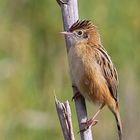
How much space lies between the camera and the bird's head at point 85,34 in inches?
192

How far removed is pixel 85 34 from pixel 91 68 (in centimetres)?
28

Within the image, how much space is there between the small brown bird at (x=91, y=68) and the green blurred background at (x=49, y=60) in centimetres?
87

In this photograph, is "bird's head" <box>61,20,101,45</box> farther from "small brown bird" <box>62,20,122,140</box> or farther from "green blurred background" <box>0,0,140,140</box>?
"green blurred background" <box>0,0,140,140</box>

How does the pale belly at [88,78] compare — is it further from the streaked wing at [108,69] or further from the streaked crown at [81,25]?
the streaked crown at [81,25]

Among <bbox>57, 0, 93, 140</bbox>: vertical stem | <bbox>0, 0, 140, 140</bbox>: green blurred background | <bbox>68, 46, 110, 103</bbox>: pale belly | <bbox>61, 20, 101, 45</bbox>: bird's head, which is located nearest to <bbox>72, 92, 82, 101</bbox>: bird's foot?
<bbox>68, 46, 110, 103</bbox>: pale belly

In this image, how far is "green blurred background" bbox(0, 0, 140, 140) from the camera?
6004 millimetres

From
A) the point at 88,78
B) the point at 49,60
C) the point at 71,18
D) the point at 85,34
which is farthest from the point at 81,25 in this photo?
the point at 49,60

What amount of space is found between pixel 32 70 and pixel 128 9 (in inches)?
36.3

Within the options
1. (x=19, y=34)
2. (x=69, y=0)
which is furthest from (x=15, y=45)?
(x=69, y=0)

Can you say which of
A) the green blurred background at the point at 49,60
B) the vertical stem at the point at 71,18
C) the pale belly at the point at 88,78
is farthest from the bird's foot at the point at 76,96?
the green blurred background at the point at 49,60

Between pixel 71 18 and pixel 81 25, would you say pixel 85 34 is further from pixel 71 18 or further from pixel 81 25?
pixel 71 18

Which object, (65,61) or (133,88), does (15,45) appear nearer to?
(65,61)

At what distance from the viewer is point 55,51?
20.3 feet

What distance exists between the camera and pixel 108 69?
199 inches
